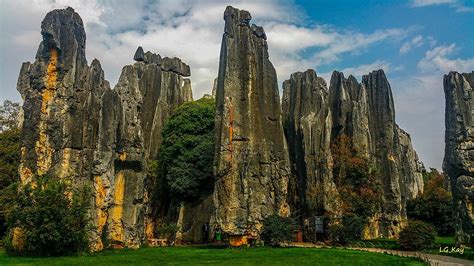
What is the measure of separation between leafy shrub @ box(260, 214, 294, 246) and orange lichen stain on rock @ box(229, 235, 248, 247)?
126 centimetres

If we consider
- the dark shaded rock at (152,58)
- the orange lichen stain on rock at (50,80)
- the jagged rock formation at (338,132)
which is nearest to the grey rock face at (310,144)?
the jagged rock formation at (338,132)

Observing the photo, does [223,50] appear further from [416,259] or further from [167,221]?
[416,259]

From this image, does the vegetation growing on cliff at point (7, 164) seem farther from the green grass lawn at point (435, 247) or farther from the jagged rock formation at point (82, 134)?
the green grass lawn at point (435, 247)

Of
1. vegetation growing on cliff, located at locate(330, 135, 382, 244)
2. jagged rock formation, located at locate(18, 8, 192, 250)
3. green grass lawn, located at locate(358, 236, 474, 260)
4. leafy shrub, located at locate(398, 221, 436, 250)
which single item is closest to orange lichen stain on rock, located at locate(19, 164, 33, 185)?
jagged rock formation, located at locate(18, 8, 192, 250)

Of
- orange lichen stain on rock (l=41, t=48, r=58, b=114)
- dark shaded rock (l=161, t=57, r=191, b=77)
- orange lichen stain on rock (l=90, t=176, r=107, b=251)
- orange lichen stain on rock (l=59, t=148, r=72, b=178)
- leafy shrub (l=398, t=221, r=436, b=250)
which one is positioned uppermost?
dark shaded rock (l=161, t=57, r=191, b=77)

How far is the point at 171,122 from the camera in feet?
163

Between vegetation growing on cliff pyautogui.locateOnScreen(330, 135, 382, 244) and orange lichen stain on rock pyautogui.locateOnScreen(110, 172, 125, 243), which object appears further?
vegetation growing on cliff pyautogui.locateOnScreen(330, 135, 382, 244)

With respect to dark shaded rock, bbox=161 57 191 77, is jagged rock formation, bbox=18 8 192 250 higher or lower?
lower

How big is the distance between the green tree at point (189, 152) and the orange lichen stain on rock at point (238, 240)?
11.3 m

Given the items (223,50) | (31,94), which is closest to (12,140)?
(31,94)

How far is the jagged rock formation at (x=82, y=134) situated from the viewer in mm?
31781

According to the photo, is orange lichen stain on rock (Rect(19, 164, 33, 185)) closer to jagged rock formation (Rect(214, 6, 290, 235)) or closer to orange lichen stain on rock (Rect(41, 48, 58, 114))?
orange lichen stain on rock (Rect(41, 48, 58, 114))

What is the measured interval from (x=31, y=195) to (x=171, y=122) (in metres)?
22.6

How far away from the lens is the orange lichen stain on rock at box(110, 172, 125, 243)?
33.4 metres
